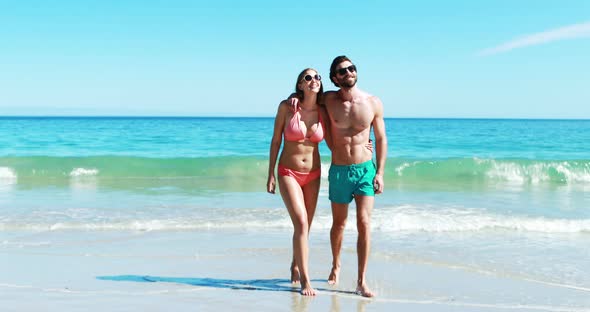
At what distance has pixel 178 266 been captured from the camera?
251 inches

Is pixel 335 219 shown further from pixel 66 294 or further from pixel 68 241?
pixel 68 241

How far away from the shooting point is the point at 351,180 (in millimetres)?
5227

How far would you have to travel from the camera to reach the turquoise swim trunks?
520cm

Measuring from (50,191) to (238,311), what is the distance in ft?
33.2

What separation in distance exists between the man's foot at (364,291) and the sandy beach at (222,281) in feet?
0.21

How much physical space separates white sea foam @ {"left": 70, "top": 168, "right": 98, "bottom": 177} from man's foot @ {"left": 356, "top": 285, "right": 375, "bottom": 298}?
50.6 ft

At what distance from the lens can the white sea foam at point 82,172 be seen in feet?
62.2

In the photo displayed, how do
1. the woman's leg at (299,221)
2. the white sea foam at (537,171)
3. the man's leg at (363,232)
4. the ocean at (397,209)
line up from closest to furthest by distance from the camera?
the woman's leg at (299,221) < the man's leg at (363,232) < the ocean at (397,209) < the white sea foam at (537,171)

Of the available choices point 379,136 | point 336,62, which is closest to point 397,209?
point 379,136

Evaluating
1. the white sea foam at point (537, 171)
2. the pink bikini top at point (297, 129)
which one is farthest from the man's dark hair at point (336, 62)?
the white sea foam at point (537, 171)

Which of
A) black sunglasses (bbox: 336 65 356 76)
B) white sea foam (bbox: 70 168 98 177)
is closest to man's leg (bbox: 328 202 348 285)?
black sunglasses (bbox: 336 65 356 76)

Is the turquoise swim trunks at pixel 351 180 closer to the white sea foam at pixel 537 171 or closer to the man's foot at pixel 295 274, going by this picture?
the man's foot at pixel 295 274

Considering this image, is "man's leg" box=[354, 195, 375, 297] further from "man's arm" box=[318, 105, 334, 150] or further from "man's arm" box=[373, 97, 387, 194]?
"man's arm" box=[318, 105, 334, 150]

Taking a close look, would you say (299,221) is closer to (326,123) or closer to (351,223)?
(326,123)
